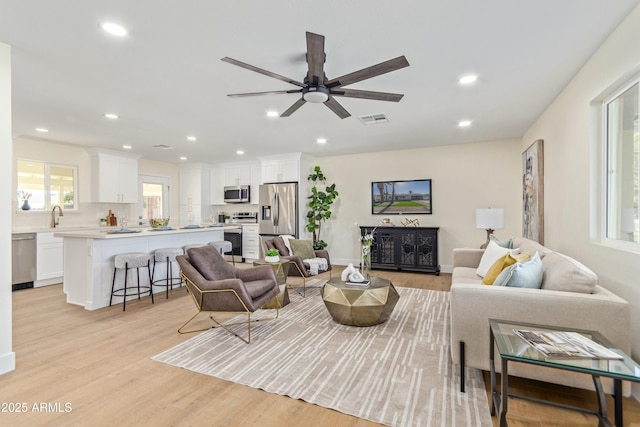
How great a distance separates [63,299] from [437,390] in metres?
5.02

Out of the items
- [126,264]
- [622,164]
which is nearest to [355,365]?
[622,164]

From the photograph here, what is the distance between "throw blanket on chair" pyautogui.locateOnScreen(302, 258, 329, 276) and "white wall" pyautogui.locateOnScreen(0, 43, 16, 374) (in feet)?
10.7

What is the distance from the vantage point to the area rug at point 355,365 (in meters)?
1.95

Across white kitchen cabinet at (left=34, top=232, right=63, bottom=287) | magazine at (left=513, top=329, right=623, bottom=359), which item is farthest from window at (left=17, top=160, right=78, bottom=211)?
magazine at (left=513, top=329, right=623, bottom=359)

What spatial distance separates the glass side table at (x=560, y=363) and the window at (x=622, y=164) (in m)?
1.15

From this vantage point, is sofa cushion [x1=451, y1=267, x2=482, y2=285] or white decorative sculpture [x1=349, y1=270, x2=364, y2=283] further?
white decorative sculpture [x1=349, y1=270, x2=364, y2=283]

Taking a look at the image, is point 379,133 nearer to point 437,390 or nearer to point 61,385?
point 437,390

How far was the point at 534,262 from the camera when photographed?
2369mm

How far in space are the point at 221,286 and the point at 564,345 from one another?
8.36 ft

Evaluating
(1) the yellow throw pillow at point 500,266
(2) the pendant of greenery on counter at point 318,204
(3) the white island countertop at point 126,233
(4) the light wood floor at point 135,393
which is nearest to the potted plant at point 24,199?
(3) the white island countertop at point 126,233

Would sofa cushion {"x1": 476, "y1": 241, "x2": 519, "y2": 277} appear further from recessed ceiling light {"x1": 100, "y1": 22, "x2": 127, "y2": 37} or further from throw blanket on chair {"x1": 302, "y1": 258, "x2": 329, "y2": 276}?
recessed ceiling light {"x1": 100, "y1": 22, "x2": 127, "y2": 37}

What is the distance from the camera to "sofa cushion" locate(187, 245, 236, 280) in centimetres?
325

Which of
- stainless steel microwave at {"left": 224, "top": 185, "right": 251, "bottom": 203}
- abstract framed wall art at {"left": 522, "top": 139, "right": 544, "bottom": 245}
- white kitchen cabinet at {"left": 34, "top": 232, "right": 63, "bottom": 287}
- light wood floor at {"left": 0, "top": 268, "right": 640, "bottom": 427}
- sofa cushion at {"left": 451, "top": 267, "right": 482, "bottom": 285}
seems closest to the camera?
light wood floor at {"left": 0, "top": 268, "right": 640, "bottom": 427}

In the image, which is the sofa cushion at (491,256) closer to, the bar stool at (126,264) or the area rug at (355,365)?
the area rug at (355,365)
